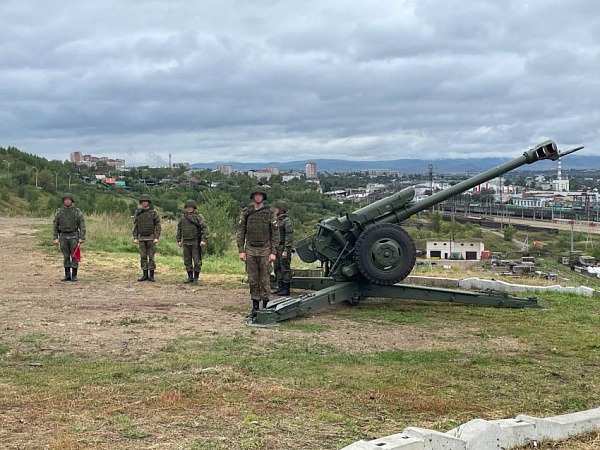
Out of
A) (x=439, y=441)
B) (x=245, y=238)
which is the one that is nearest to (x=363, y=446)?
(x=439, y=441)

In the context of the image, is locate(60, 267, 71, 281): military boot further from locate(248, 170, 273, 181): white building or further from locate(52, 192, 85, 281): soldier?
locate(248, 170, 273, 181): white building

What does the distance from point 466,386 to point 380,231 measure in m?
4.04

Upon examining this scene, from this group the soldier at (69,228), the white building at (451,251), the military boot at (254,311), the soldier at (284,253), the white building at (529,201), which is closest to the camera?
the military boot at (254,311)

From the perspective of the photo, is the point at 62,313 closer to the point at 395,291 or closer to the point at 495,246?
the point at 395,291

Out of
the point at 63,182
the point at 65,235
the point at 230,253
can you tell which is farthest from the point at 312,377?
the point at 63,182

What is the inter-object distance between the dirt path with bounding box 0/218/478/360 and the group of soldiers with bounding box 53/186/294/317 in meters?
0.45

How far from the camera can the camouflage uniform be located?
11.2 m

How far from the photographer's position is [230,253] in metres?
18.3

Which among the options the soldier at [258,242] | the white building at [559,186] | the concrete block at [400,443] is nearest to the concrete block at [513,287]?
the soldier at [258,242]

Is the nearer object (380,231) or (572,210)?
(380,231)

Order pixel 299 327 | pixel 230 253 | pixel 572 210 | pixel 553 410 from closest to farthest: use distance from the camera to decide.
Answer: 1. pixel 553 410
2. pixel 299 327
3. pixel 230 253
4. pixel 572 210

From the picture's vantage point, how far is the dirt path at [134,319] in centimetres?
748

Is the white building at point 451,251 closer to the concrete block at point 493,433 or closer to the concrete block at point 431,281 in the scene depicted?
the concrete block at point 431,281

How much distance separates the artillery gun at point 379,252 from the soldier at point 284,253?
75 centimetres
